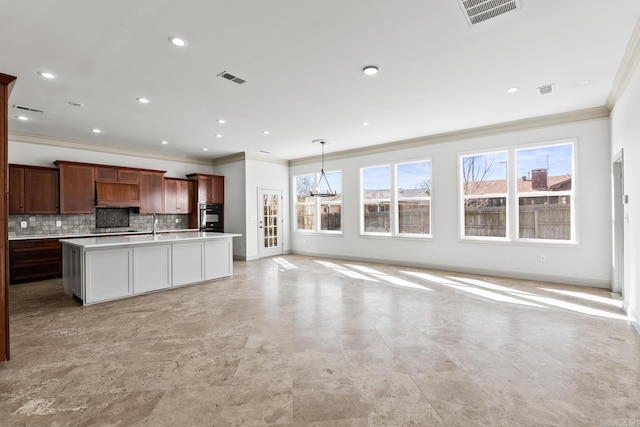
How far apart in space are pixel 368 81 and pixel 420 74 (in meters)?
0.61

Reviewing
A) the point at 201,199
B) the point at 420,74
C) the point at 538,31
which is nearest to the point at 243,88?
the point at 420,74

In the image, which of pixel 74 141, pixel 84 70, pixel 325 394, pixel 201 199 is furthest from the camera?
pixel 201 199

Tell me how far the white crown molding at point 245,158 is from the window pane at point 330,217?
1.79 metres

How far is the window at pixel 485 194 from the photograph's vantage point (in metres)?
5.89

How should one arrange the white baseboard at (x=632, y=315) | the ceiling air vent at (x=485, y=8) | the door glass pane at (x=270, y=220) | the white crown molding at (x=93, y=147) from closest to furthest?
the ceiling air vent at (x=485, y=8) → the white baseboard at (x=632, y=315) → the white crown molding at (x=93, y=147) → the door glass pane at (x=270, y=220)

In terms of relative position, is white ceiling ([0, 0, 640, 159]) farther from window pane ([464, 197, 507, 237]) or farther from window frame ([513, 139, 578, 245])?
window pane ([464, 197, 507, 237])

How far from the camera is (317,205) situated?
29.0 ft

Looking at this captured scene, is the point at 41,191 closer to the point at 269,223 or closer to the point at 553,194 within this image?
the point at 269,223

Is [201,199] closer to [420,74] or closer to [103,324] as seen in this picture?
[103,324]

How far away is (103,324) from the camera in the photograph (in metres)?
3.56

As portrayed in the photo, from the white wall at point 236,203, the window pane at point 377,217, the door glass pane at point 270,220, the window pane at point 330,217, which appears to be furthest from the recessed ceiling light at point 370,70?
the door glass pane at point 270,220

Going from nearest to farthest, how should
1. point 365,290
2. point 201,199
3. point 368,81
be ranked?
1. point 368,81
2. point 365,290
3. point 201,199

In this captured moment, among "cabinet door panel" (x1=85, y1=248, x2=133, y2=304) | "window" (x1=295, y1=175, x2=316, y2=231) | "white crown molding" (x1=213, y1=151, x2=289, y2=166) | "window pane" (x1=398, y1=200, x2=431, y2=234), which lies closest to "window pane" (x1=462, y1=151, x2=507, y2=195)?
"window pane" (x1=398, y1=200, x2=431, y2=234)

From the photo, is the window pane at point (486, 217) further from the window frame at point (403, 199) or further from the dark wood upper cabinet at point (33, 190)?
the dark wood upper cabinet at point (33, 190)
